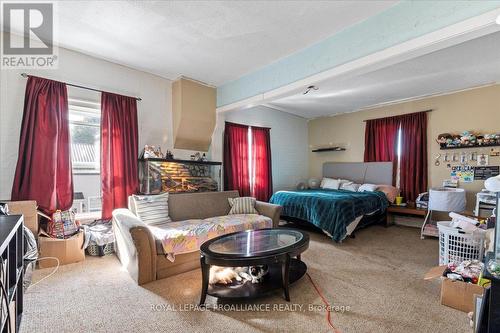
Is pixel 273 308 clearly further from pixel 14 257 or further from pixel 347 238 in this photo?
pixel 347 238

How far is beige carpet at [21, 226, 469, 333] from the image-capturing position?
1.71 metres

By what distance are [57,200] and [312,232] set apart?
3817 millimetres

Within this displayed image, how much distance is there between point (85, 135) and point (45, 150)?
62 cm

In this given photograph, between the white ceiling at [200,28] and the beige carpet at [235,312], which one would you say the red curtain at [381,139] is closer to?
the beige carpet at [235,312]

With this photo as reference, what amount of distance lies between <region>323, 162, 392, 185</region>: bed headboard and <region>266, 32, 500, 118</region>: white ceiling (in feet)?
4.32

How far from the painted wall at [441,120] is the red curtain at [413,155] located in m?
0.12

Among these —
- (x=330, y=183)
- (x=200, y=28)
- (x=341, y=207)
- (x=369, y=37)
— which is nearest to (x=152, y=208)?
(x=200, y=28)

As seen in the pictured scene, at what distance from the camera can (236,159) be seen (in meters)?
4.68

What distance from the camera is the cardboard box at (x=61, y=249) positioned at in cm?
262

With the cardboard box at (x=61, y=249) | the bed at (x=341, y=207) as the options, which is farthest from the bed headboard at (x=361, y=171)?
the cardboard box at (x=61, y=249)

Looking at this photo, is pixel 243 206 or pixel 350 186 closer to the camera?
pixel 243 206

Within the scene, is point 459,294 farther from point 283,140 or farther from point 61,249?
point 283,140

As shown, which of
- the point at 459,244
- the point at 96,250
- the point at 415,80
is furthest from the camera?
the point at 415,80

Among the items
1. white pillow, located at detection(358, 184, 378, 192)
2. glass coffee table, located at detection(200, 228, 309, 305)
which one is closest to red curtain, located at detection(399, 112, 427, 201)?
white pillow, located at detection(358, 184, 378, 192)
